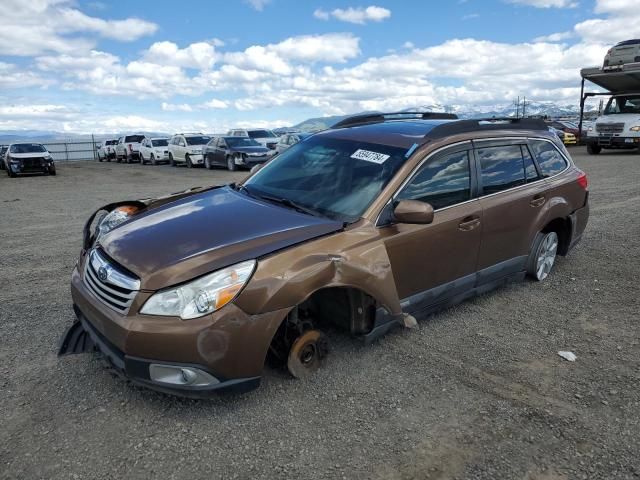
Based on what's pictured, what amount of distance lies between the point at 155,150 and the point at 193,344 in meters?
28.8

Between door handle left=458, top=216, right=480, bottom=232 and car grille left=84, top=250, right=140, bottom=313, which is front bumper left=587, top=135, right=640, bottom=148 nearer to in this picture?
door handle left=458, top=216, right=480, bottom=232

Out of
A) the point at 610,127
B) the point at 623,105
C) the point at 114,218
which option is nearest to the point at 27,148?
the point at 114,218

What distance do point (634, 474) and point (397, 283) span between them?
1691 mm

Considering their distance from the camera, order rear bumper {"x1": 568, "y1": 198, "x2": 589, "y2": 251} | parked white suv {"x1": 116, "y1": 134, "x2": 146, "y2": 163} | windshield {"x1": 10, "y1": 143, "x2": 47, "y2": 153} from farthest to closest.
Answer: parked white suv {"x1": 116, "y1": 134, "x2": 146, "y2": 163} < windshield {"x1": 10, "y1": 143, "x2": 47, "y2": 153} < rear bumper {"x1": 568, "y1": 198, "x2": 589, "y2": 251}

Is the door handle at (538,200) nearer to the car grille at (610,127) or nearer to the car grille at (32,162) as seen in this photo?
the car grille at (610,127)

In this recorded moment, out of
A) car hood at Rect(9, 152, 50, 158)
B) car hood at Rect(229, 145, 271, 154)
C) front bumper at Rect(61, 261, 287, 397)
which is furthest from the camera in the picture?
car hood at Rect(9, 152, 50, 158)

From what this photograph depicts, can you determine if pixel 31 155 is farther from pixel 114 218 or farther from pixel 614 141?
pixel 614 141

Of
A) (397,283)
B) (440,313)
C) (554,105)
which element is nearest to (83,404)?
(397,283)

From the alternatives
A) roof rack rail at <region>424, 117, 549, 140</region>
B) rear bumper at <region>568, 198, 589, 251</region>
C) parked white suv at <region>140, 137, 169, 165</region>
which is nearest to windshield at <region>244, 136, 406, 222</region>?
roof rack rail at <region>424, 117, 549, 140</region>

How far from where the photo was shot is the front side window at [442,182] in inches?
145

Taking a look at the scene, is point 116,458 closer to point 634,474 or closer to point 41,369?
point 41,369

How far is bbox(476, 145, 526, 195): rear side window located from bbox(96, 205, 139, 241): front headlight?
111 inches

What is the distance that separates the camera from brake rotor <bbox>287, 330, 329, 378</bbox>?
3.20 meters

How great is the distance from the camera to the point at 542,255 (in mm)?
5074
